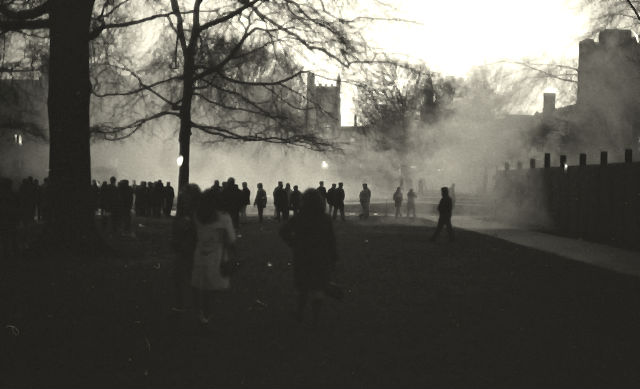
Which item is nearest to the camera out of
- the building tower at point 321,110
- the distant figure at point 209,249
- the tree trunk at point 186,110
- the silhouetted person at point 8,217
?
the distant figure at point 209,249

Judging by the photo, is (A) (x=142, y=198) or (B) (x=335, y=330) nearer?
(B) (x=335, y=330)

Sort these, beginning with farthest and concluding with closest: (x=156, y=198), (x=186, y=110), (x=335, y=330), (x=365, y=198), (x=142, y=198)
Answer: (x=365, y=198) → (x=142, y=198) → (x=156, y=198) → (x=186, y=110) → (x=335, y=330)

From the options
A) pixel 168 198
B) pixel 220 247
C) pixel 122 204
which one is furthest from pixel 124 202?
pixel 220 247

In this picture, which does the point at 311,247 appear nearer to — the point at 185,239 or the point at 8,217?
the point at 185,239

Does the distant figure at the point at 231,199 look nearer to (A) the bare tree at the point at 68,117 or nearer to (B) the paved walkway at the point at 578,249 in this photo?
(B) the paved walkway at the point at 578,249

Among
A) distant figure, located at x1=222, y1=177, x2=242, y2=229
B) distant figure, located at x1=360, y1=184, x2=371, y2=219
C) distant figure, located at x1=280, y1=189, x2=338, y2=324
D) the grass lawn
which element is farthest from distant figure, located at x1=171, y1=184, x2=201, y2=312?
distant figure, located at x1=360, y1=184, x2=371, y2=219

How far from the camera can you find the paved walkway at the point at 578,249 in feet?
56.7

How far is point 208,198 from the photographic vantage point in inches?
359

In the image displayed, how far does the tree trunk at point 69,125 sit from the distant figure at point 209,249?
795 cm

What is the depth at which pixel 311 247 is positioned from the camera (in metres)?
9.45

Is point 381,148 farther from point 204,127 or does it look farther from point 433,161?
point 433,161

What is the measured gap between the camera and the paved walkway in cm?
1728

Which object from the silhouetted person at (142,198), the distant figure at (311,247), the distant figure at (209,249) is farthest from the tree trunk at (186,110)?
the distant figure at (209,249)

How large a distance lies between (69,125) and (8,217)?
6.89ft
